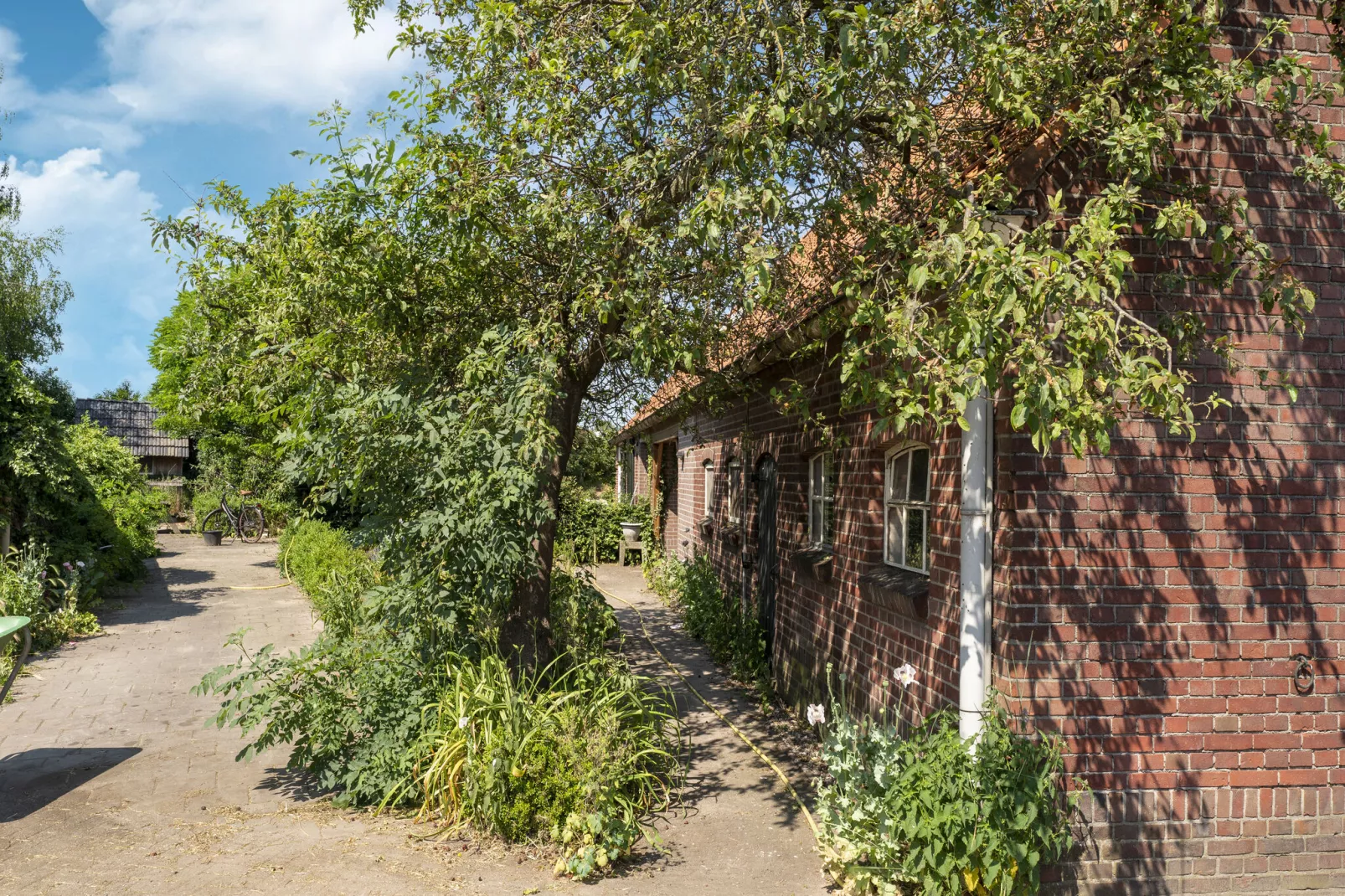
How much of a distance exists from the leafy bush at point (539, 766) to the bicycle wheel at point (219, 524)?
22.5 metres

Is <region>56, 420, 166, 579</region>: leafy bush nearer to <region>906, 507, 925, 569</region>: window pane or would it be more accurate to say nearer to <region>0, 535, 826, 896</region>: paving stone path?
<region>0, 535, 826, 896</region>: paving stone path

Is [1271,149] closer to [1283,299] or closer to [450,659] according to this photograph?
[1283,299]

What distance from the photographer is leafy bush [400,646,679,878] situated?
490 cm

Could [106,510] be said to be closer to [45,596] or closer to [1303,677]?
[45,596]

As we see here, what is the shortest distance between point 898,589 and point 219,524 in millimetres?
24666

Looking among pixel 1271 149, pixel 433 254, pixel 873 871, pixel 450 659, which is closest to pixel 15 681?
pixel 450 659

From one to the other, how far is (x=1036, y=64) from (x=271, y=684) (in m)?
5.43

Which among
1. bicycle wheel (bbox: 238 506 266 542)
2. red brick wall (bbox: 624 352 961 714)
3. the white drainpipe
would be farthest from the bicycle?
the white drainpipe

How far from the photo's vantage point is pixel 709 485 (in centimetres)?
1277

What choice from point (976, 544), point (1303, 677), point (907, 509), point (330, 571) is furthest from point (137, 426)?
point (1303, 677)

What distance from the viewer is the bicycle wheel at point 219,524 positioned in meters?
25.3

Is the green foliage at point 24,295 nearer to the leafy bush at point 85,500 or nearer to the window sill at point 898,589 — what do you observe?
the leafy bush at point 85,500

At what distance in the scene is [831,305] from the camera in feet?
18.4

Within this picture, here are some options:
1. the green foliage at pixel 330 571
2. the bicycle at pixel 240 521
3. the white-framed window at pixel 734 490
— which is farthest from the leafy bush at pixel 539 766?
the bicycle at pixel 240 521
